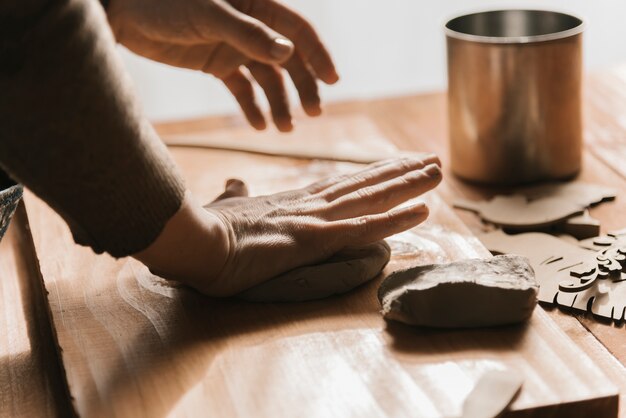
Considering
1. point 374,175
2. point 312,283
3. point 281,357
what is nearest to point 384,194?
point 374,175

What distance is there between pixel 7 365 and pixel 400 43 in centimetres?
163

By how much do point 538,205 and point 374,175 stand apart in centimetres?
22

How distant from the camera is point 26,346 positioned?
32.6 inches

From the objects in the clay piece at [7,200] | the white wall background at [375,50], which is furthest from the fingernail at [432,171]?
the white wall background at [375,50]

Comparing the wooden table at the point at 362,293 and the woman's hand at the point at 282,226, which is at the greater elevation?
the woman's hand at the point at 282,226

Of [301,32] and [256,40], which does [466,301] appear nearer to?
[256,40]

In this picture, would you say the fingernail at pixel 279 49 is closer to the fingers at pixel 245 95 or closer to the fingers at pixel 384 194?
the fingers at pixel 384 194

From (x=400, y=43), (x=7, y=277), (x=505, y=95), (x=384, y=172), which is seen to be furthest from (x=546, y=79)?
(x=400, y=43)

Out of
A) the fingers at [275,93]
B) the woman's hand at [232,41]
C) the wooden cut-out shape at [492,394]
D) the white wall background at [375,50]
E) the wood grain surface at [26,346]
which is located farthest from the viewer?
the white wall background at [375,50]

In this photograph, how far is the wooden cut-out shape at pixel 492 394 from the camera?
62cm

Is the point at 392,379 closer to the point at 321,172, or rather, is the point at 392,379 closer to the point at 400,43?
the point at 321,172

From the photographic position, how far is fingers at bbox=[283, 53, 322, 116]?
1.03 metres

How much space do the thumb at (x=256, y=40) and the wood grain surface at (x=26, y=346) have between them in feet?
1.13

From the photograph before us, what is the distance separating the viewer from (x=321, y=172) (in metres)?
1.15
